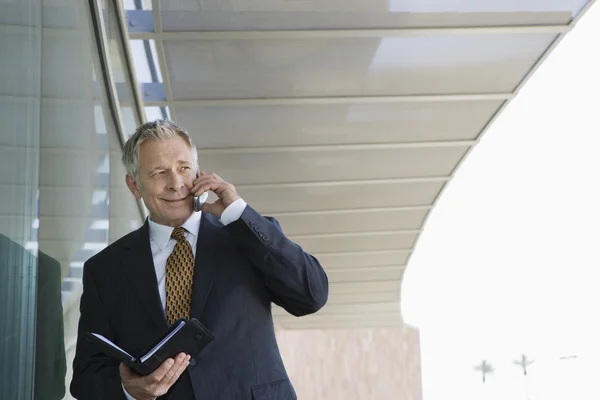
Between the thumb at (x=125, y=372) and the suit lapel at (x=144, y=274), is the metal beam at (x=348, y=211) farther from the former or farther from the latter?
the thumb at (x=125, y=372)

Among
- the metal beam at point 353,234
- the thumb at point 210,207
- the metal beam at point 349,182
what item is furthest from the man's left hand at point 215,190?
the metal beam at point 353,234

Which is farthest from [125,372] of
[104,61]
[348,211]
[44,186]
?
[348,211]

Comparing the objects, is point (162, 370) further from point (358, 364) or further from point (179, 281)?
point (358, 364)

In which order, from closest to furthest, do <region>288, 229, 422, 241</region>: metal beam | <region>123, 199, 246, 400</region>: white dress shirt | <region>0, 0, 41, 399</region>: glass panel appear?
<region>0, 0, 41, 399</region>: glass panel < <region>123, 199, 246, 400</region>: white dress shirt < <region>288, 229, 422, 241</region>: metal beam

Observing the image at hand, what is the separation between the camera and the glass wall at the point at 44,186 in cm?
332

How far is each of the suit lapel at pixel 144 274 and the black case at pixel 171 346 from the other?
252mm

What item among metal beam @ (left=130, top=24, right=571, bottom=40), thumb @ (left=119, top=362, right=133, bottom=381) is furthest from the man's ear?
metal beam @ (left=130, top=24, right=571, bottom=40)

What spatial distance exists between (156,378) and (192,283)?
0.46 meters

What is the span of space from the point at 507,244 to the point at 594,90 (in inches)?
727

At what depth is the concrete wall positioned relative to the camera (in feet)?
94.0

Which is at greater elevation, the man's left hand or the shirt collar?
the man's left hand

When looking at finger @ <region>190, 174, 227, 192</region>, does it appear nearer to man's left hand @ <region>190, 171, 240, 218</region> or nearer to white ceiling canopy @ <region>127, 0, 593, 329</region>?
man's left hand @ <region>190, 171, 240, 218</region>

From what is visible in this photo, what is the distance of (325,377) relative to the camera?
3047 cm

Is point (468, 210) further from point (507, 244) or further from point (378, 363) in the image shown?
point (507, 244)
